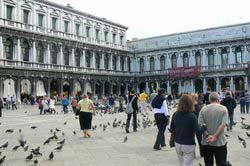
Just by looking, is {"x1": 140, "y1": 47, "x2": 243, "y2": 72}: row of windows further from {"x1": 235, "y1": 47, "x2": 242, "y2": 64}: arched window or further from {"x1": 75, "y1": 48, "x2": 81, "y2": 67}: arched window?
{"x1": 75, "y1": 48, "x2": 81, "y2": 67}: arched window

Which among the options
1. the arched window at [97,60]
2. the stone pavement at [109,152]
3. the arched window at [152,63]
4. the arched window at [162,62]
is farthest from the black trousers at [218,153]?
the arched window at [152,63]

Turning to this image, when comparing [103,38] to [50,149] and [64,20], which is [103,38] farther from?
[50,149]

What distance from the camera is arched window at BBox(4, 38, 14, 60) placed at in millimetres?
41000

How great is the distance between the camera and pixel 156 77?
196ft

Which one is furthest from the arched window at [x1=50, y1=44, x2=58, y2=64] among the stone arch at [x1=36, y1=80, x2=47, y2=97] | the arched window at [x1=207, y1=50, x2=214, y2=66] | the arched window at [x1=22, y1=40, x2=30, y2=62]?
the arched window at [x1=207, y1=50, x2=214, y2=66]

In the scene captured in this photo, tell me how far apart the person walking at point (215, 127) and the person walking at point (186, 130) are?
187 millimetres

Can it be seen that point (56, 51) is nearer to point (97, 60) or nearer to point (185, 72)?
point (97, 60)

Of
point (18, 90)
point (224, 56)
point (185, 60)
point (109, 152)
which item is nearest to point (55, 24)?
point (18, 90)

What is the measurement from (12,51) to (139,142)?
32.1m

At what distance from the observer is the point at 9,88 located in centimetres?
4153

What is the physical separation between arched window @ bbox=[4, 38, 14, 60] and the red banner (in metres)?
24.4

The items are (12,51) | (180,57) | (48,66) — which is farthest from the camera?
(180,57)

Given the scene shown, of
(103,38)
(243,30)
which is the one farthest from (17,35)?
(243,30)

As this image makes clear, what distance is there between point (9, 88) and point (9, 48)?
4151mm
